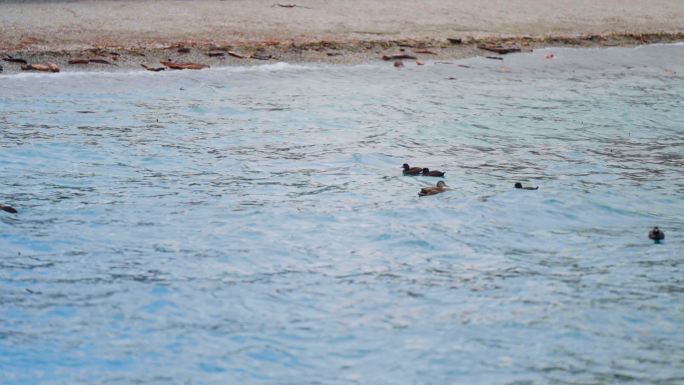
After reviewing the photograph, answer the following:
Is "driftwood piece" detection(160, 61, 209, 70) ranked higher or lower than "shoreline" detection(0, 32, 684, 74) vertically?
lower

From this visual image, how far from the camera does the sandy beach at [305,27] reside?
470 inches

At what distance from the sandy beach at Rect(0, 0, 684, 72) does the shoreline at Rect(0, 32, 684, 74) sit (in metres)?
0.01

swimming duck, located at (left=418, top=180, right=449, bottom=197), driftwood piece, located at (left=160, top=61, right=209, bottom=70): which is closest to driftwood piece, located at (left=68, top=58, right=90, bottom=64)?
driftwood piece, located at (left=160, top=61, right=209, bottom=70)

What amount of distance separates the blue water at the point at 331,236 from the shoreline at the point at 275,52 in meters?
0.59

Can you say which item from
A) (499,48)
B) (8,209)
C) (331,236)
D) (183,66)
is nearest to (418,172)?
(331,236)

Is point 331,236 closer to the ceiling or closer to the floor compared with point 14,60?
closer to the floor

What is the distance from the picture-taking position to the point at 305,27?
43.2ft

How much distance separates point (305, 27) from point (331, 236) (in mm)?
7131

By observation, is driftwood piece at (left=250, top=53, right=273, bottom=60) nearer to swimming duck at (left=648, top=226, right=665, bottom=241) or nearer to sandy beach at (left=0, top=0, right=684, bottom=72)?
sandy beach at (left=0, top=0, right=684, bottom=72)

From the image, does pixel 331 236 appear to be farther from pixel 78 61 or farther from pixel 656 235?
pixel 78 61

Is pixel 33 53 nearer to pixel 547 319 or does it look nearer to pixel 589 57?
pixel 589 57

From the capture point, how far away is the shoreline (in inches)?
447

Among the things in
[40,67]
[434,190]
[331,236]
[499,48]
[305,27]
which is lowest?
[331,236]

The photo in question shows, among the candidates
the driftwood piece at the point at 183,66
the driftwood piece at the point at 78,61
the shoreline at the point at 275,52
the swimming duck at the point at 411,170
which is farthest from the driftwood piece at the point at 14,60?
the swimming duck at the point at 411,170
